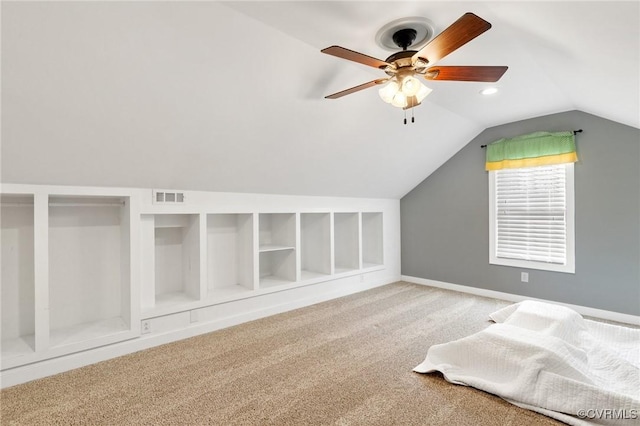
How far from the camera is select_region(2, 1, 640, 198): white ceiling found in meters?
A: 1.76

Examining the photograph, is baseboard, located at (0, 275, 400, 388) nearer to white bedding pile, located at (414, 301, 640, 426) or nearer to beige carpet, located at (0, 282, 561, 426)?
beige carpet, located at (0, 282, 561, 426)

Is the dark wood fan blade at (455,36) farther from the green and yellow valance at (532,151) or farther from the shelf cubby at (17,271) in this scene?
the shelf cubby at (17,271)

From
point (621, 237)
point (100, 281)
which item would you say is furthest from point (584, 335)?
point (100, 281)

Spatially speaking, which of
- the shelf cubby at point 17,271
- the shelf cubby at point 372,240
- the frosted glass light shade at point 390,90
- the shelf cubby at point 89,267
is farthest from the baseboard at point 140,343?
the frosted glass light shade at point 390,90

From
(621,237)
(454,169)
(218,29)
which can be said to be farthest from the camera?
(454,169)

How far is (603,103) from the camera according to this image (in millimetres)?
3010

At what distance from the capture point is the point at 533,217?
4.08 metres

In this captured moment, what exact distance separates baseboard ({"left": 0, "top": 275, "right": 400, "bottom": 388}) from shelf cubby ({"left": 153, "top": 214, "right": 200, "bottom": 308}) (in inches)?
13.1

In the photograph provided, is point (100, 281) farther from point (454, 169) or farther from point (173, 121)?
point (454, 169)

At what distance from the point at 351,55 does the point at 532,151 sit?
128 inches

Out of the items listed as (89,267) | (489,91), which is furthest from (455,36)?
(89,267)

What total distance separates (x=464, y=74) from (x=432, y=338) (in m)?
2.32

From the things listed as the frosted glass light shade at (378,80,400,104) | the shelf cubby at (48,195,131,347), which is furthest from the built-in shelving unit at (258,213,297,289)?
the frosted glass light shade at (378,80,400,104)

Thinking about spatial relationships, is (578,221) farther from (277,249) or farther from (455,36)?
(277,249)
